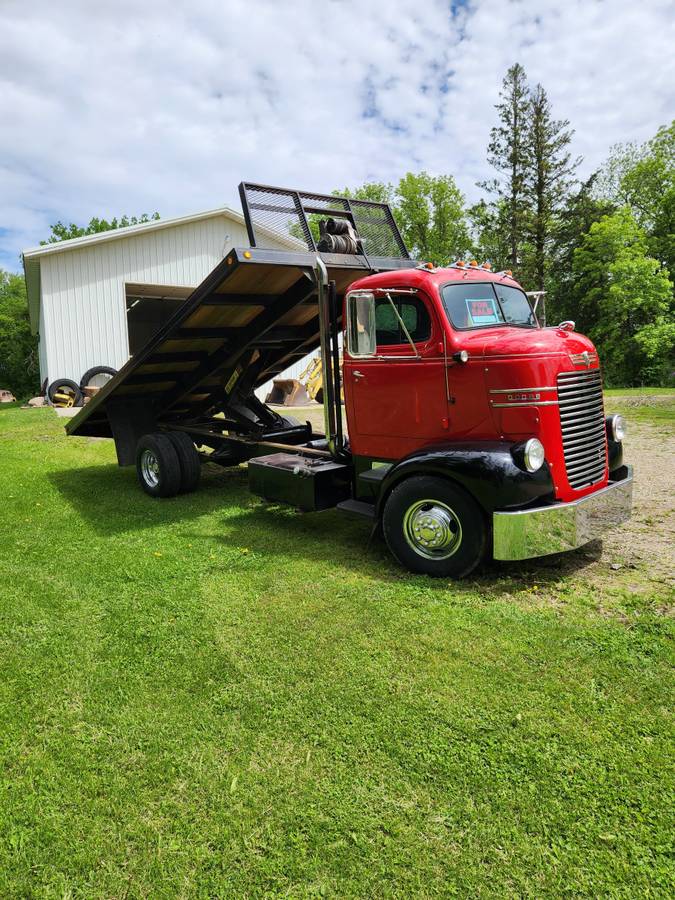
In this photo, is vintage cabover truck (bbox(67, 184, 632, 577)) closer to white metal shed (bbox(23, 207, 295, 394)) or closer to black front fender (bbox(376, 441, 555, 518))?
black front fender (bbox(376, 441, 555, 518))

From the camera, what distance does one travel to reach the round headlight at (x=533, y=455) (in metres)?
4.37

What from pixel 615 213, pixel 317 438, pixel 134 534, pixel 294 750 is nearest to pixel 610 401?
pixel 317 438

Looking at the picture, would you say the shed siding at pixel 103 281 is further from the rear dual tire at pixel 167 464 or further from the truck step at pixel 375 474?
the truck step at pixel 375 474

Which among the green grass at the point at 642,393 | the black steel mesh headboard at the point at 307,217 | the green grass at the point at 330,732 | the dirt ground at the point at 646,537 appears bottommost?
the green grass at the point at 330,732

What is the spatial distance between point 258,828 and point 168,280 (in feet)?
57.7

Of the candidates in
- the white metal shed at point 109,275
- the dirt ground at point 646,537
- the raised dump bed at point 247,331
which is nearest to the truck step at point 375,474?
the raised dump bed at point 247,331

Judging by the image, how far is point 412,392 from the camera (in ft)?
17.1

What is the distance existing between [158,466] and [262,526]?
1.88 metres

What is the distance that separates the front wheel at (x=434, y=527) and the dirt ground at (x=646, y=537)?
3.11 feet

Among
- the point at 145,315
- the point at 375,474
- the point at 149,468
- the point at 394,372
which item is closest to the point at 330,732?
the point at 375,474

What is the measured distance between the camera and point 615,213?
36312 mm

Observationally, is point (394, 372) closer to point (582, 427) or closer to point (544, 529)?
point (582, 427)

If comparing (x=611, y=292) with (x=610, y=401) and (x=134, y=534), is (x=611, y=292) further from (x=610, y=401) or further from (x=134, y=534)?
(x=134, y=534)

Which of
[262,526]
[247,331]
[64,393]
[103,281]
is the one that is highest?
[103,281]
